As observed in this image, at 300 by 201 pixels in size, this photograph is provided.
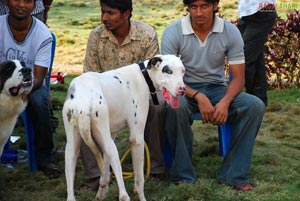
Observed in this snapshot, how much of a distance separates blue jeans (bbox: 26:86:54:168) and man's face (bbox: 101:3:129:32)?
88cm

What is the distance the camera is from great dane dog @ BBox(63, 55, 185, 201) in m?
4.16

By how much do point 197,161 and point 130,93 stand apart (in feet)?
5.09

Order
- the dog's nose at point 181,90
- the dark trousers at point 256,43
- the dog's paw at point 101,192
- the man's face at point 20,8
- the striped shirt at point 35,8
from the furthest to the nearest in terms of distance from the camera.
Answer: the dark trousers at point 256,43 → the striped shirt at point 35,8 → the man's face at point 20,8 → the dog's paw at point 101,192 → the dog's nose at point 181,90

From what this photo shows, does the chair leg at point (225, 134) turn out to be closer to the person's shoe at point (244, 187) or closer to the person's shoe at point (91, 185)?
the person's shoe at point (244, 187)

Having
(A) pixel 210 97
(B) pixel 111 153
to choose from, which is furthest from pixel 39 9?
(B) pixel 111 153

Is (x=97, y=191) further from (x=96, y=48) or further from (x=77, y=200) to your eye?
(x=96, y=48)

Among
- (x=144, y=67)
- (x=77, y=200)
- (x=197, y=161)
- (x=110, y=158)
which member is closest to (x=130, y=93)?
(x=144, y=67)

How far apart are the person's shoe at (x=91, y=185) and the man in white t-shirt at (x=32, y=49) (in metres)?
0.46

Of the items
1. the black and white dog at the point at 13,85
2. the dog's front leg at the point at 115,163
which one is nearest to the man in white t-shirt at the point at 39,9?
the black and white dog at the point at 13,85

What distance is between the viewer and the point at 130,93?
15.0 feet

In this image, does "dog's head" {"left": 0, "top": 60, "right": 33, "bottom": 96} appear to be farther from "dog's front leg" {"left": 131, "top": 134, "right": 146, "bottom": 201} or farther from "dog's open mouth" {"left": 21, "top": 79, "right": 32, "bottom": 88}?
"dog's front leg" {"left": 131, "top": 134, "right": 146, "bottom": 201}

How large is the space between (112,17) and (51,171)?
1.46m

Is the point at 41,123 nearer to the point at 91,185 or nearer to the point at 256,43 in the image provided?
the point at 91,185

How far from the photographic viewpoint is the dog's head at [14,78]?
15.0ft
